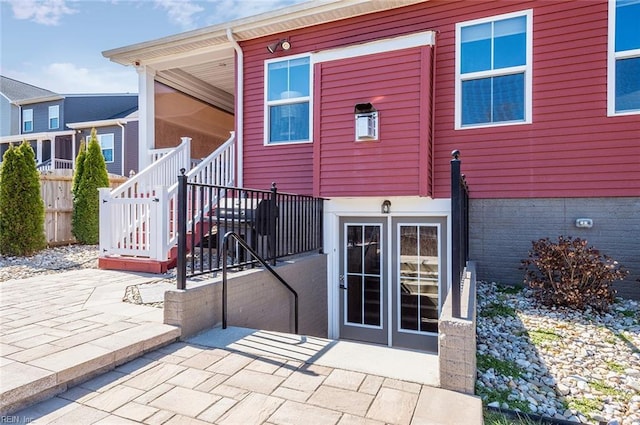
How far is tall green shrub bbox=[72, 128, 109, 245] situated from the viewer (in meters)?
8.45

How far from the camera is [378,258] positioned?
5.54 m

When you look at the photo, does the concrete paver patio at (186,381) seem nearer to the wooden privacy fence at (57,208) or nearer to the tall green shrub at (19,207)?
the tall green shrub at (19,207)

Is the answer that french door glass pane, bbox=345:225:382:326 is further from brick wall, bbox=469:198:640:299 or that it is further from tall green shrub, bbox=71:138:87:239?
tall green shrub, bbox=71:138:87:239

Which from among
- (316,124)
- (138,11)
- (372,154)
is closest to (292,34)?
(316,124)

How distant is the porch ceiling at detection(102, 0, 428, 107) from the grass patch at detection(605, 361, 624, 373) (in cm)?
504

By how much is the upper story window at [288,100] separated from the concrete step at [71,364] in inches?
162

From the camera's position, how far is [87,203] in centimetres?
845

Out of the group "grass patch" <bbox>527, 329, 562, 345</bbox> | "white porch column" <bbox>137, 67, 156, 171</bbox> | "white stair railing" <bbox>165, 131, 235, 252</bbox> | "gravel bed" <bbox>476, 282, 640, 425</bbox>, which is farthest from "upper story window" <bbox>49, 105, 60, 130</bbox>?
"grass patch" <bbox>527, 329, 562, 345</bbox>

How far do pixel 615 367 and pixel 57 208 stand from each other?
10.0 meters

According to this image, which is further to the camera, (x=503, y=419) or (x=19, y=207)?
(x=19, y=207)

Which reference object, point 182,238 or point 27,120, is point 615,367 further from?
point 27,120

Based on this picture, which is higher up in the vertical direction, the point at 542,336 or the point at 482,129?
the point at 482,129

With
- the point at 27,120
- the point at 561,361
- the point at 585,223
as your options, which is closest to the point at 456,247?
the point at 561,361

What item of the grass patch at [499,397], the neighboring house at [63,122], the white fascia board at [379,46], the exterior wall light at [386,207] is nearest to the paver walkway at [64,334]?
the grass patch at [499,397]
